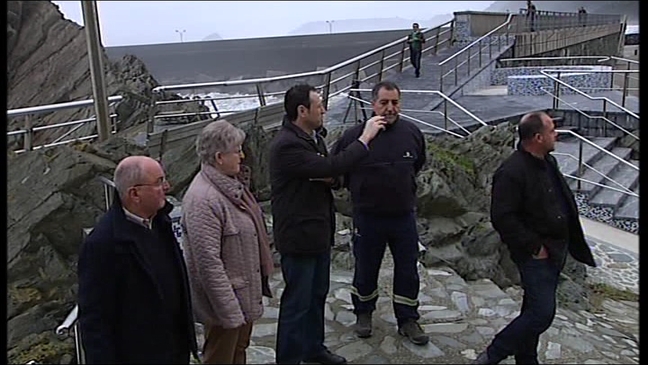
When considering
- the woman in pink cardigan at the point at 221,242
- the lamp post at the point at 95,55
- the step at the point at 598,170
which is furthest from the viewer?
the step at the point at 598,170

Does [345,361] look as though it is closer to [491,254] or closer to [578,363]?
[578,363]

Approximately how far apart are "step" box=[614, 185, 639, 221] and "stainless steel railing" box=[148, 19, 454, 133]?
11.8 feet

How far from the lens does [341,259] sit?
555cm

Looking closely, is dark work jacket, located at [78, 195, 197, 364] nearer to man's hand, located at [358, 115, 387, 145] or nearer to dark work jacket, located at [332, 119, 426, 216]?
man's hand, located at [358, 115, 387, 145]

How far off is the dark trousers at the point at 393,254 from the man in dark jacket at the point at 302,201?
44cm

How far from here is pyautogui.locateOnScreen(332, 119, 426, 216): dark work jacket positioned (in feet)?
12.1

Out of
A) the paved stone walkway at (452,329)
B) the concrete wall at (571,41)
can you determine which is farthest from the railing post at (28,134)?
the concrete wall at (571,41)

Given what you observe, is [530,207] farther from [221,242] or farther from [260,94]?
[260,94]

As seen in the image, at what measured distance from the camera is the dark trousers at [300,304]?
3.35m

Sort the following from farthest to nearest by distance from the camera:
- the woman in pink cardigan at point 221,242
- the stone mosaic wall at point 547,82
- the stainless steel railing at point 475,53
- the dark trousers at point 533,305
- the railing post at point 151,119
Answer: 1. the stainless steel railing at point 475,53
2. the stone mosaic wall at point 547,82
3. the railing post at point 151,119
4. the dark trousers at point 533,305
5. the woman in pink cardigan at point 221,242

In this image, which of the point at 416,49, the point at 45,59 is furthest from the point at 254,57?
the point at 416,49

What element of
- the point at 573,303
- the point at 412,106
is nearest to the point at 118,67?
the point at 412,106

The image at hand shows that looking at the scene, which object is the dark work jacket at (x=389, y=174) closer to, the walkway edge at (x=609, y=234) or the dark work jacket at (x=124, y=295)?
the dark work jacket at (x=124, y=295)

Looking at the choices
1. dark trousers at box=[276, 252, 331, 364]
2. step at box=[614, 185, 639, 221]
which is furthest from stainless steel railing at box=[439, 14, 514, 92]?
dark trousers at box=[276, 252, 331, 364]
